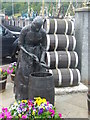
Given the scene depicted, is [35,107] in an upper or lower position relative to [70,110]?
upper

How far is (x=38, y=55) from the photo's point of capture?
4.62m

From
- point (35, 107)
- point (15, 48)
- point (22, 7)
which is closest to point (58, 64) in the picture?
point (35, 107)

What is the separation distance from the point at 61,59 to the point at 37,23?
2.30m

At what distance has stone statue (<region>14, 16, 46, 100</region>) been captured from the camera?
4387 mm

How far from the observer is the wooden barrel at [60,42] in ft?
20.4

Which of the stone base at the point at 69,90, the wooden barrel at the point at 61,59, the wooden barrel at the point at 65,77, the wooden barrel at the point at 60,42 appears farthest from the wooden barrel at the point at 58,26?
the stone base at the point at 69,90

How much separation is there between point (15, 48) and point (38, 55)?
6.18m

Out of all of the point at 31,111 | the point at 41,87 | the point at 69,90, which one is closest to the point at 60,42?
the point at 69,90

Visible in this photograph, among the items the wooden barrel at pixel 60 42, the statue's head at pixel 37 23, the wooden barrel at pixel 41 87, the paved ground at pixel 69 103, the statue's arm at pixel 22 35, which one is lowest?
the paved ground at pixel 69 103

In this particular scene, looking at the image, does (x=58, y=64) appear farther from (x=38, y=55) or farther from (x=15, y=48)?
(x=15, y=48)

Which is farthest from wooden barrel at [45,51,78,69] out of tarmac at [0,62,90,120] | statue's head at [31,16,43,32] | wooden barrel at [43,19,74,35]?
statue's head at [31,16,43,32]

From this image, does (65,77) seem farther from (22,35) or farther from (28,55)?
(22,35)

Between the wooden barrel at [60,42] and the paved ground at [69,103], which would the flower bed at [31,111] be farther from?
the wooden barrel at [60,42]

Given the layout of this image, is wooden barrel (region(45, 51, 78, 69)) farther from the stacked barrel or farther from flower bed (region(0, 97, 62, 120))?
flower bed (region(0, 97, 62, 120))
